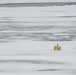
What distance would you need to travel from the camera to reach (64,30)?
1063 centimetres

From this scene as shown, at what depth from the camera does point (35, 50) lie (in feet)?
25.5

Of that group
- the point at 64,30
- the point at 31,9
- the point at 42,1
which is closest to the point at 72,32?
the point at 64,30

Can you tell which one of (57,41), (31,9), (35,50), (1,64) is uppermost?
(31,9)

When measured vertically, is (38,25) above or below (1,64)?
above

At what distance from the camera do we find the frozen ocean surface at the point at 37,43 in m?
6.27

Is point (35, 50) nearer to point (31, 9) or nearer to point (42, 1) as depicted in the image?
point (31, 9)

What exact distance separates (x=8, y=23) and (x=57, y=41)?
13.6 feet

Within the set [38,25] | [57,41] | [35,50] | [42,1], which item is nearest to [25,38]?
[57,41]

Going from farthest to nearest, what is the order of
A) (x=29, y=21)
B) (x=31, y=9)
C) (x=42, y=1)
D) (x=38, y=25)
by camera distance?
(x=42, y=1) → (x=31, y=9) → (x=29, y=21) → (x=38, y=25)

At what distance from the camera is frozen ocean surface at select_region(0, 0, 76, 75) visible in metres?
6.27

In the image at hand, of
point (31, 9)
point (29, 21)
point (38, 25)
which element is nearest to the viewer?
point (38, 25)

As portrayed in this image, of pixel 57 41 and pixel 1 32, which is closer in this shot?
pixel 57 41

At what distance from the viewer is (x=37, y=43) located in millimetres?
8578

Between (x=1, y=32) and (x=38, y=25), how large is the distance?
1775 millimetres
